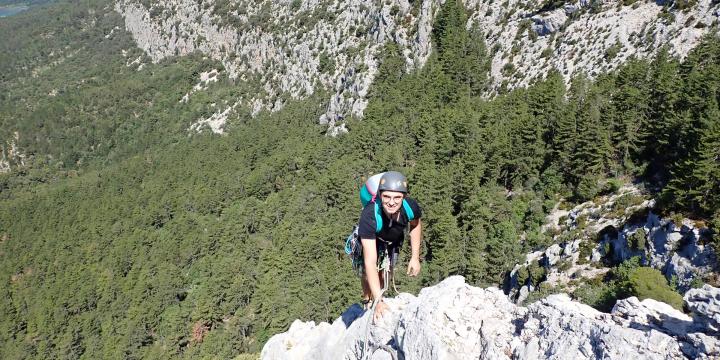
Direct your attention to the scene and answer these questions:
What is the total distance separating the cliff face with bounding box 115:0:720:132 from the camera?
69.6 meters

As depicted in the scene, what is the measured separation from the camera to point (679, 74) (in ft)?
173

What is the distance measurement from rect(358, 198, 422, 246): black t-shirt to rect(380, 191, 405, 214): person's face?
1.67 feet

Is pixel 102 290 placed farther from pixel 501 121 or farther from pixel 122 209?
pixel 501 121

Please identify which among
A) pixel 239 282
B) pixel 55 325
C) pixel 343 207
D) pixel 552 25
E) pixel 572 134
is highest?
pixel 552 25

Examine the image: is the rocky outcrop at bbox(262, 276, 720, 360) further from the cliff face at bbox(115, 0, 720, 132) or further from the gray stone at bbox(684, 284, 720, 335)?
the cliff face at bbox(115, 0, 720, 132)

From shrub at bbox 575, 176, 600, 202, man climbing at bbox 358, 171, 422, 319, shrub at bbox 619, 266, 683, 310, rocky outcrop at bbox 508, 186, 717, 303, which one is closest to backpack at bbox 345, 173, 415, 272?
man climbing at bbox 358, 171, 422, 319

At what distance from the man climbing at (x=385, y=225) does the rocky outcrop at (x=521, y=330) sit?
4.58 ft

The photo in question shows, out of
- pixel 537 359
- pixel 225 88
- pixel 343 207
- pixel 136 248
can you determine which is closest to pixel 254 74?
pixel 225 88

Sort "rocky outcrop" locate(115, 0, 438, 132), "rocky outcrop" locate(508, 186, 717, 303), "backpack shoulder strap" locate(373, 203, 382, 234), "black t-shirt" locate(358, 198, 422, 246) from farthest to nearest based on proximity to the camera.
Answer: "rocky outcrop" locate(115, 0, 438, 132)
"rocky outcrop" locate(508, 186, 717, 303)
"backpack shoulder strap" locate(373, 203, 382, 234)
"black t-shirt" locate(358, 198, 422, 246)

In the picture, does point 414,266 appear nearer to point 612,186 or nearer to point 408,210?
point 408,210

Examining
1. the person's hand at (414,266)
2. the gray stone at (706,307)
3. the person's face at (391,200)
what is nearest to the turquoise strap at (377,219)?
the person's face at (391,200)

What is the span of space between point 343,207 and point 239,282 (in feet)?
69.0

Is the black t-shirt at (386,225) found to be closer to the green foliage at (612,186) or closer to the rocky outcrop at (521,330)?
the rocky outcrop at (521,330)

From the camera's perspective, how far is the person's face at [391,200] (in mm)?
9984
